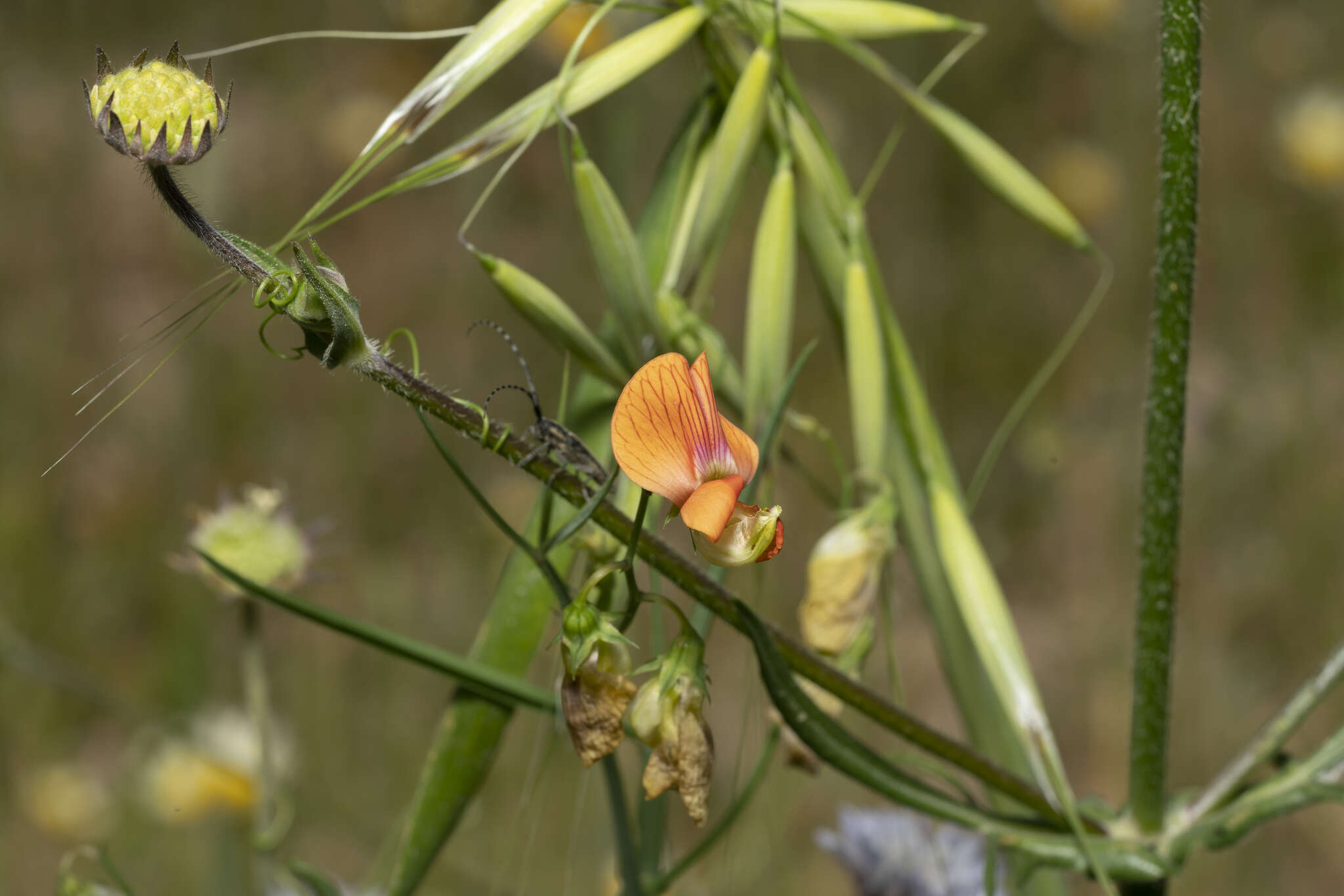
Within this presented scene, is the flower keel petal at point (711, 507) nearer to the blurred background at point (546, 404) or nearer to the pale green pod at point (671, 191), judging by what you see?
the pale green pod at point (671, 191)

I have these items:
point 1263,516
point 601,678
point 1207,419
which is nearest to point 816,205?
point 601,678

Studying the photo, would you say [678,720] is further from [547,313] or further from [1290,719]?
[1290,719]

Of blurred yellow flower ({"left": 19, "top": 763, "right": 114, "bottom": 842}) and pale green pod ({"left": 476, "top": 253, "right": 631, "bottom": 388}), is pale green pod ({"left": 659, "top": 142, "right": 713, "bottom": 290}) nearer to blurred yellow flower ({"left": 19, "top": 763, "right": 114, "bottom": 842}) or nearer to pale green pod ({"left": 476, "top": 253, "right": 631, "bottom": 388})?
pale green pod ({"left": 476, "top": 253, "right": 631, "bottom": 388})

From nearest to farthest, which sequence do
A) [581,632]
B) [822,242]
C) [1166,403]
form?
[581,632]
[1166,403]
[822,242]

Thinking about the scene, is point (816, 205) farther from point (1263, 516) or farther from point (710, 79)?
point (1263, 516)

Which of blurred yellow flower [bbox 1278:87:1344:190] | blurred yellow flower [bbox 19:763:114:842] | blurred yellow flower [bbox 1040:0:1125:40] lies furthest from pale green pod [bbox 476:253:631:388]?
blurred yellow flower [bbox 1278:87:1344:190]

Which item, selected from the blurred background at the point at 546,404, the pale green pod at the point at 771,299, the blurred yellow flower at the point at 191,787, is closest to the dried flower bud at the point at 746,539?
the pale green pod at the point at 771,299

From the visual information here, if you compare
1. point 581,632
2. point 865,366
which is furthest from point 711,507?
point 865,366

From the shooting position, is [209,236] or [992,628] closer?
[209,236]
